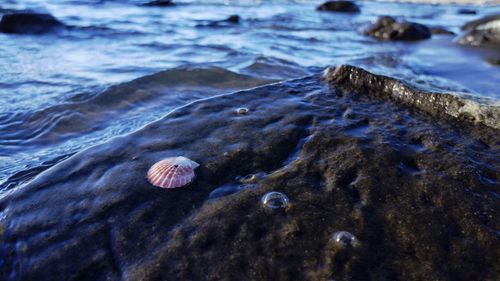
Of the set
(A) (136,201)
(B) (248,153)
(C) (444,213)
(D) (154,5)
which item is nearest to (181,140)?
(B) (248,153)

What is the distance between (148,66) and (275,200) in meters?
5.08

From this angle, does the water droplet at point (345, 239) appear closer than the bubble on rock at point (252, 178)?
Yes

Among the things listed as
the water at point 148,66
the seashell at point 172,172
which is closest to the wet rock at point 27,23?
the water at point 148,66

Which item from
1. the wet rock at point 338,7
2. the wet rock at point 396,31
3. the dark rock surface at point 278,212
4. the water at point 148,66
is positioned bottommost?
the wet rock at point 338,7

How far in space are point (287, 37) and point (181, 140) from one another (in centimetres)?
806

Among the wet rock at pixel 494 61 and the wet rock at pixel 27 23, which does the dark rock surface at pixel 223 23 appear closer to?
the wet rock at pixel 27 23

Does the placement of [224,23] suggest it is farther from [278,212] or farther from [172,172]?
[278,212]

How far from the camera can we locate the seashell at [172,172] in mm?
2578

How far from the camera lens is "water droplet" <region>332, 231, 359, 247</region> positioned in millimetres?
2076

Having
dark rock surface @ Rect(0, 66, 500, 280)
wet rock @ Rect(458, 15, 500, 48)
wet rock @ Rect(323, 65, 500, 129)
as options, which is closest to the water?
wet rock @ Rect(458, 15, 500, 48)

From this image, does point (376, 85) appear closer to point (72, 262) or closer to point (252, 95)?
point (252, 95)

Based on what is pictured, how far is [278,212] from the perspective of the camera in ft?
7.59

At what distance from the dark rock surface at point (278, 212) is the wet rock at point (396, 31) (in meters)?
8.59

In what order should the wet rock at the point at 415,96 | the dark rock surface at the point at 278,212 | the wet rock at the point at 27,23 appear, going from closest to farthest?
the dark rock surface at the point at 278,212 < the wet rock at the point at 415,96 < the wet rock at the point at 27,23
